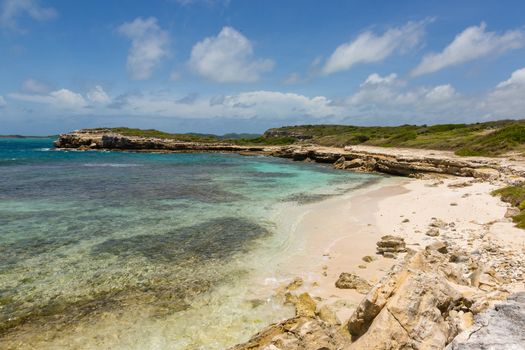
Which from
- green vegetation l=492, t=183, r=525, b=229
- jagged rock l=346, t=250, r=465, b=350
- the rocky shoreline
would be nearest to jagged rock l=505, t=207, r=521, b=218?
green vegetation l=492, t=183, r=525, b=229

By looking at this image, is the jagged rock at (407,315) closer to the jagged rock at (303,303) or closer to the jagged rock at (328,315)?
the jagged rock at (328,315)

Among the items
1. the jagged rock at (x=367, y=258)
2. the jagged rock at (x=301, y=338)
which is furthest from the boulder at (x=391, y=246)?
the jagged rock at (x=301, y=338)

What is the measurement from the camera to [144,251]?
16.6 metres

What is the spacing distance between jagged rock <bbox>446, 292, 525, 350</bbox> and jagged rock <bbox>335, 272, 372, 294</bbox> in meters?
6.86

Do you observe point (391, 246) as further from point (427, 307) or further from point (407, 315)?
point (407, 315)

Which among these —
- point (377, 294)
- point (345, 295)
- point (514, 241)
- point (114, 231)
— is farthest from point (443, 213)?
point (114, 231)

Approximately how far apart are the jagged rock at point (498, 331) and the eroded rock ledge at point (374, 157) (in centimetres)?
3313

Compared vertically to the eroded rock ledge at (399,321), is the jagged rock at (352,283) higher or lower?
lower

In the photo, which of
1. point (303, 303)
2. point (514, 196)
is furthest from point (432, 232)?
point (514, 196)

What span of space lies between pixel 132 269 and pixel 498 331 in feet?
44.1

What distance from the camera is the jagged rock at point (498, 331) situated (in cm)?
446

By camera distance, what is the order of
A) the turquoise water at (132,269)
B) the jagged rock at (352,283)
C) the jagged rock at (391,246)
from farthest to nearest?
the jagged rock at (391,246), the jagged rock at (352,283), the turquoise water at (132,269)

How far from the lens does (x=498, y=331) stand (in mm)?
4770

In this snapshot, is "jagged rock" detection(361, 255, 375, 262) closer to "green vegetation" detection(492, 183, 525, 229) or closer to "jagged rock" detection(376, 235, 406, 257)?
"jagged rock" detection(376, 235, 406, 257)
